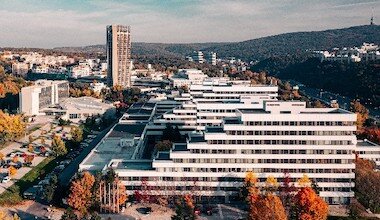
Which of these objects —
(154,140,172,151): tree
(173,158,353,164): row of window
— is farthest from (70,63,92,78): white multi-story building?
(173,158,353,164): row of window

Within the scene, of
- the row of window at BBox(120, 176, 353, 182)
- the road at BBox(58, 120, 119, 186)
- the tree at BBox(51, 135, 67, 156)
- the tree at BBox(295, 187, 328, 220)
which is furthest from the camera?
the tree at BBox(51, 135, 67, 156)

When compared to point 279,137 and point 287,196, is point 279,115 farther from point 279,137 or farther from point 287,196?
point 287,196

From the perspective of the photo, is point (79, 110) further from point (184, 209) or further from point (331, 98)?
point (331, 98)

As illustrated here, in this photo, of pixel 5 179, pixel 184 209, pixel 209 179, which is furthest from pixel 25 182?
pixel 209 179

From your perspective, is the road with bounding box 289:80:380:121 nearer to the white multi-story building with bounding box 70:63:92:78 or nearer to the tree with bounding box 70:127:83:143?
the tree with bounding box 70:127:83:143

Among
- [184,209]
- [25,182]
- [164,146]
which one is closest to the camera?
[184,209]

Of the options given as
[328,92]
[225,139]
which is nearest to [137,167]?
[225,139]
